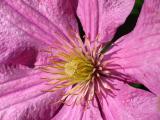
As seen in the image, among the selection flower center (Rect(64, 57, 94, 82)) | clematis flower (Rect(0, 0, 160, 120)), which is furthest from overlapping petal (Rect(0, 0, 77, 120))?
flower center (Rect(64, 57, 94, 82))

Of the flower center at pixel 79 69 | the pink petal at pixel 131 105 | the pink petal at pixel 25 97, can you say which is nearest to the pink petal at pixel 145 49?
the pink petal at pixel 131 105

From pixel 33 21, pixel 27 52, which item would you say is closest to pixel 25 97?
pixel 27 52

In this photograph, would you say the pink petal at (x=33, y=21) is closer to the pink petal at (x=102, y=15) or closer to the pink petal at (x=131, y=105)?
the pink petal at (x=102, y=15)

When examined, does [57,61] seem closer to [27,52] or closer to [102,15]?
[27,52]

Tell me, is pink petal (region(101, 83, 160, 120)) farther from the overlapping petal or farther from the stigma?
the overlapping petal

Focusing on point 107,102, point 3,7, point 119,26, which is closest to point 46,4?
point 3,7

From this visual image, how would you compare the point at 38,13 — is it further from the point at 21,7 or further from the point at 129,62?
the point at 129,62
